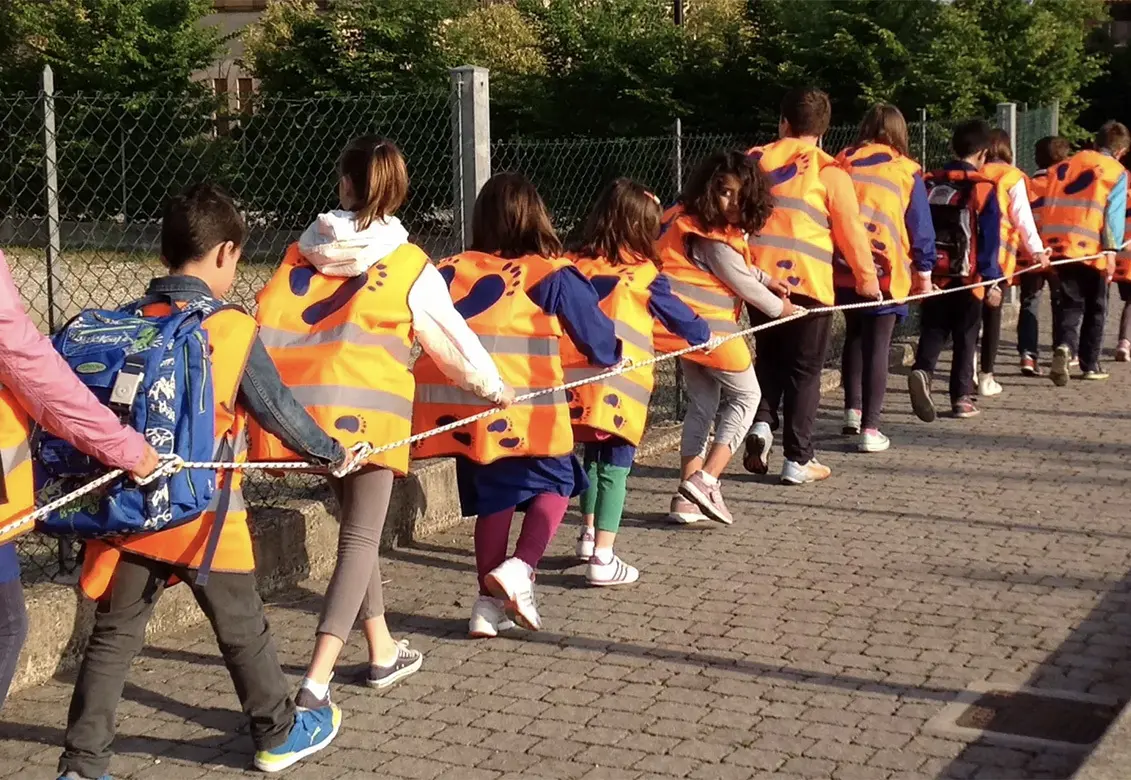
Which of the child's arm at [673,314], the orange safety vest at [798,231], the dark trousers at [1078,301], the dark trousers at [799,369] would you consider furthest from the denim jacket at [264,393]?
the dark trousers at [1078,301]

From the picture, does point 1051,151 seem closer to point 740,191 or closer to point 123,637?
point 740,191

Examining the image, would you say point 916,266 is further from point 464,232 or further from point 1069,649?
point 1069,649

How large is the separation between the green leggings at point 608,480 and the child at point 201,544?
2133 mm

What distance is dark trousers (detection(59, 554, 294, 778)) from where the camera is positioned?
4.29m

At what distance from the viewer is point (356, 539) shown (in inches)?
203

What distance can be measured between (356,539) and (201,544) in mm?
921

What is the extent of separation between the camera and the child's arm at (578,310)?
19.0ft

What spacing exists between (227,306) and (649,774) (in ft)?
5.63

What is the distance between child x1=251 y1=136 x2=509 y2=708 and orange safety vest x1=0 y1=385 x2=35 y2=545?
4.00ft

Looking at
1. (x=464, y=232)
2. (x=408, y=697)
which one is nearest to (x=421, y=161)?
(x=464, y=232)

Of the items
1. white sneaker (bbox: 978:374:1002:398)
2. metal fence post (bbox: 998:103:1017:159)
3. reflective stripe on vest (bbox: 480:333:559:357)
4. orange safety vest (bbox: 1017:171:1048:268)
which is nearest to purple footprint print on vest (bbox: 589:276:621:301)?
reflective stripe on vest (bbox: 480:333:559:357)

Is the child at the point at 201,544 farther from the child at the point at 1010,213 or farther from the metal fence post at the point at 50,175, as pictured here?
the child at the point at 1010,213

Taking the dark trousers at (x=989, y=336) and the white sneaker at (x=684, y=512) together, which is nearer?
the white sneaker at (x=684, y=512)

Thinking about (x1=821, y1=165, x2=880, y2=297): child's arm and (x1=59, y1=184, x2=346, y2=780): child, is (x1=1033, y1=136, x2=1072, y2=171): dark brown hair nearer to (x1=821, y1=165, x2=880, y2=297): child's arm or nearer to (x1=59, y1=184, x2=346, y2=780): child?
(x1=821, y1=165, x2=880, y2=297): child's arm
